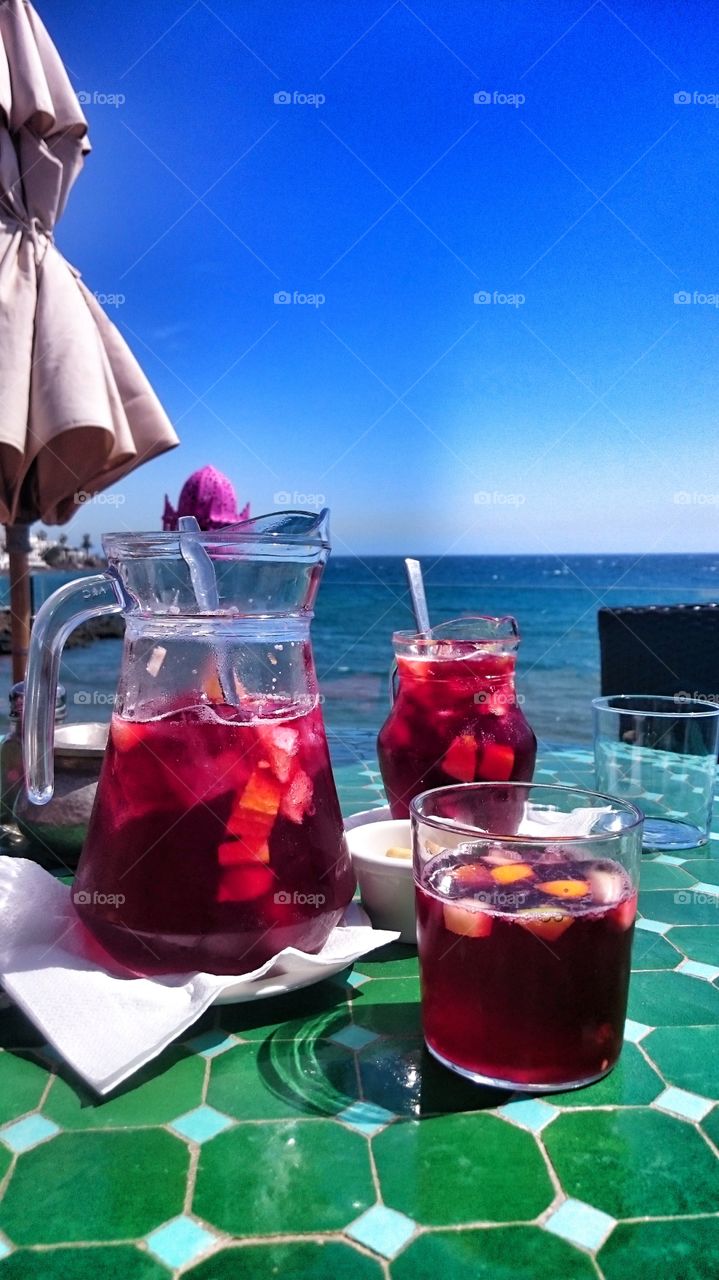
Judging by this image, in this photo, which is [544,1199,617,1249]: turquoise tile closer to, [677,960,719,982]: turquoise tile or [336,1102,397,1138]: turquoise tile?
[336,1102,397,1138]: turquoise tile

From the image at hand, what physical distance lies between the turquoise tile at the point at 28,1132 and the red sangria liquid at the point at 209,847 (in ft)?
0.60

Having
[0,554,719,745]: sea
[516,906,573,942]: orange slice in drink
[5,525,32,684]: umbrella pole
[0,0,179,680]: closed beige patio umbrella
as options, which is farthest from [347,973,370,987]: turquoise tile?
[0,554,719,745]: sea

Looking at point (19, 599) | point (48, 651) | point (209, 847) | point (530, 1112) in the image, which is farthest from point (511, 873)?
point (19, 599)

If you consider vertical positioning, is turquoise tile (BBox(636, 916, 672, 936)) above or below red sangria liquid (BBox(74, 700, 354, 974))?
below

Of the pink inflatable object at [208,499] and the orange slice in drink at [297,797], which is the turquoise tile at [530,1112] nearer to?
the orange slice in drink at [297,797]

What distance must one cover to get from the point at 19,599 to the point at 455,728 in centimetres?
123

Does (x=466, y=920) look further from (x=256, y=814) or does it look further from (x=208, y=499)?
(x=208, y=499)

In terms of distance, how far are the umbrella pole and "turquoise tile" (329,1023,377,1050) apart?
1.19 meters

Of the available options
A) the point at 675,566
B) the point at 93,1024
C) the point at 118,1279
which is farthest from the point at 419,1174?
the point at 675,566

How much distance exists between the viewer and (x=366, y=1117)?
62 centimetres

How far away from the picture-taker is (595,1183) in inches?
21.7

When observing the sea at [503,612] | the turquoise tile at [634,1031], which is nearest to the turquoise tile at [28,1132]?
the turquoise tile at [634,1031]

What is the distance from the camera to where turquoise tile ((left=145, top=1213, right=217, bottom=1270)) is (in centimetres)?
49

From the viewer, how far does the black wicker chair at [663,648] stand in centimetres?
321
